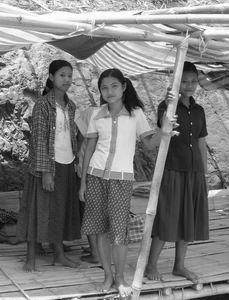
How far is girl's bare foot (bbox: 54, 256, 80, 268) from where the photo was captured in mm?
4105

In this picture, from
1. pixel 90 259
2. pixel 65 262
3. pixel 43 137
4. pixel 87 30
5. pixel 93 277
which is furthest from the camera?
pixel 90 259

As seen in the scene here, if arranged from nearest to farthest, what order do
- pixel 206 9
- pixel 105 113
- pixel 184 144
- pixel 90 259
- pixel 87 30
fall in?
1. pixel 206 9
2. pixel 87 30
3. pixel 105 113
4. pixel 184 144
5. pixel 90 259

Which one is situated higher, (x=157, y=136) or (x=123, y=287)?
→ (x=157, y=136)

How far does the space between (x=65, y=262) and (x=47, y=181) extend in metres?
0.69

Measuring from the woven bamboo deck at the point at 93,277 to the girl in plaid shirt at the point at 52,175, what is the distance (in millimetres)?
184

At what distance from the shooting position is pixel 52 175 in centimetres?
394

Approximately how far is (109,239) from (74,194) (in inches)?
28.5

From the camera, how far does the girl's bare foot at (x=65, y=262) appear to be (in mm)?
4105

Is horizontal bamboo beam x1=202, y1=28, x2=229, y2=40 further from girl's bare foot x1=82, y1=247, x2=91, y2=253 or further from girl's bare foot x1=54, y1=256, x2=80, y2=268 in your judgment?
girl's bare foot x1=82, y1=247, x2=91, y2=253

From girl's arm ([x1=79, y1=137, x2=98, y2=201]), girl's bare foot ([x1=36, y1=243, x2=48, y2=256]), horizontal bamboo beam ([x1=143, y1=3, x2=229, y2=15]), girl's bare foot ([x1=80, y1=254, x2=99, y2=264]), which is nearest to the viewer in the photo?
horizontal bamboo beam ([x1=143, y1=3, x2=229, y2=15])

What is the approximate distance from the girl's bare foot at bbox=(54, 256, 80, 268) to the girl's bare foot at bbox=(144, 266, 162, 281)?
0.62m

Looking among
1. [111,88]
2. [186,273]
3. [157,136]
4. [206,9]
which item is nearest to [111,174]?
[157,136]

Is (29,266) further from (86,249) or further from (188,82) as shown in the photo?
(188,82)

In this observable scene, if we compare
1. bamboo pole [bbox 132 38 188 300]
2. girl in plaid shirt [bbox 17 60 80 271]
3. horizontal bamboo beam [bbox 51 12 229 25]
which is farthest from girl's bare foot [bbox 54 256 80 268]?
horizontal bamboo beam [bbox 51 12 229 25]
